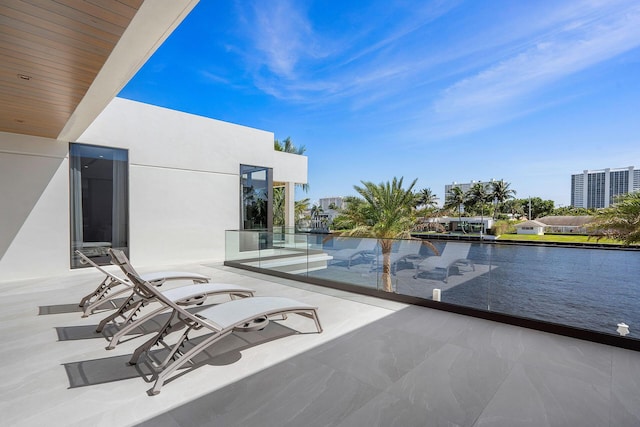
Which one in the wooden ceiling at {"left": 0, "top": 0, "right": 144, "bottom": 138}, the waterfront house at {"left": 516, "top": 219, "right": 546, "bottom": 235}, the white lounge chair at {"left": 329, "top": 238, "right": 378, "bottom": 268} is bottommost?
the waterfront house at {"left": 516, "top": 219, "right": 546, "bottom": 235}

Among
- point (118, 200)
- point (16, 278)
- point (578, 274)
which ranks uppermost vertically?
point (118, 200)

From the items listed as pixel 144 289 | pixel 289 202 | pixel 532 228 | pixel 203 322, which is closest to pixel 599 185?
pixel 532 228

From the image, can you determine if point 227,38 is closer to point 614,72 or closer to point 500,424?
point 500,424

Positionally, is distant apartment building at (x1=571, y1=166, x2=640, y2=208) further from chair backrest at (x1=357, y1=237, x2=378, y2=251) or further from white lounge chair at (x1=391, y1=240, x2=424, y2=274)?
chair backrest at (x1=357, y1=237, x2=378, y2=251)

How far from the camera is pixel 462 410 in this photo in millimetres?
2203

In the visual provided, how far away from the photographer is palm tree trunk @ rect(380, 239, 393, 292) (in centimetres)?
547

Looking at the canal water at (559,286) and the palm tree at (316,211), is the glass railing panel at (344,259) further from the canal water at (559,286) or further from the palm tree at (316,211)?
the palm tree at (316,211)

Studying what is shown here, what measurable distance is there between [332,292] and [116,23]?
15.7 ft

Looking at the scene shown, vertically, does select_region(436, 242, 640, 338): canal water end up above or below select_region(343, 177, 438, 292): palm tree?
below

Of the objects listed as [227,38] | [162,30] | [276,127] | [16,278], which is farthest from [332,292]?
[276,127]

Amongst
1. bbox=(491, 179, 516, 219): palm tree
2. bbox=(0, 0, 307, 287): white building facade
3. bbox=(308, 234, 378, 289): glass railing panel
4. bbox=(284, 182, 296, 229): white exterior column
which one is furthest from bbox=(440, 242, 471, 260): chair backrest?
bbox=(491, 179, 516, 219): palm tree

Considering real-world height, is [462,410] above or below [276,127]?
below

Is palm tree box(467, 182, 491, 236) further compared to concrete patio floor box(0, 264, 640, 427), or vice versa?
palm tree box(467, 182, 491, 236)

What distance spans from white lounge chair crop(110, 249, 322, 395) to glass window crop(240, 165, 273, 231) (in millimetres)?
7706
